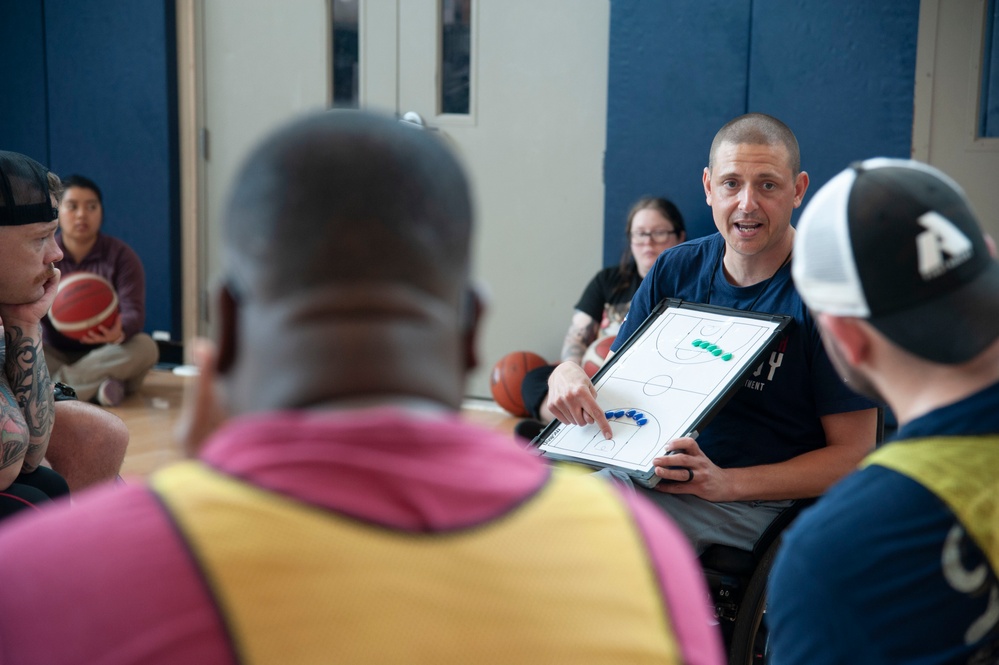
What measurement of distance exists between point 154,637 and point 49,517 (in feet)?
0.42

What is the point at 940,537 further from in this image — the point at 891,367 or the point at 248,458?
the point at 248,458

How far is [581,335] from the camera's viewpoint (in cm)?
465

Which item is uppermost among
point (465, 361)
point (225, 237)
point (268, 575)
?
point (225, 237)

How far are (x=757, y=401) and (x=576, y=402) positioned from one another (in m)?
0.40

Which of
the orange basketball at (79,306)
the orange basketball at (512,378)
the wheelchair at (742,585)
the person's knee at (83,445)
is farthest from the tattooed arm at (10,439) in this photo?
the orange basketball at (79,306)

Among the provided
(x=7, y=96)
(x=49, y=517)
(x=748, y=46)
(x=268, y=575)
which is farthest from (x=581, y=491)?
(x=7, y=96)

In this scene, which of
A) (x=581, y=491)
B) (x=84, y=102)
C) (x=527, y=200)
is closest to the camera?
(x=581, y=491)

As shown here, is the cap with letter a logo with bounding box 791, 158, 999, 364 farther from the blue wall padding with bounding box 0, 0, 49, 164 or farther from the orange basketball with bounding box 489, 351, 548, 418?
the blue wall padding with bounding box 0, 0, 49, 164

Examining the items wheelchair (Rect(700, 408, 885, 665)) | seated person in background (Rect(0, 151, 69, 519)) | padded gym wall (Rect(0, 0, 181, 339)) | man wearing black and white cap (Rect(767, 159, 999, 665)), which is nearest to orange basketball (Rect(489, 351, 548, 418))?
padded gym wall (Rect(0, 0, 181, 339))

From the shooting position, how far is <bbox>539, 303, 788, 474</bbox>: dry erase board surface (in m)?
2.16

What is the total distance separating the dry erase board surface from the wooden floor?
91.0 inches

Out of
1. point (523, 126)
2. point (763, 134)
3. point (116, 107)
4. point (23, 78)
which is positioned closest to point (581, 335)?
point (523, 126)

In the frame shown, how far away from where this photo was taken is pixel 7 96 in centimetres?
620

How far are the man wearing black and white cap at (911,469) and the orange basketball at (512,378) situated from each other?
3840 millimetres
